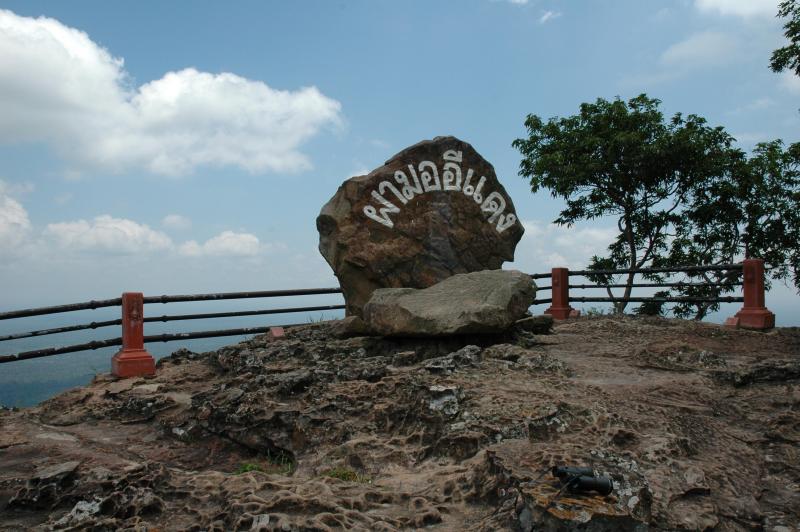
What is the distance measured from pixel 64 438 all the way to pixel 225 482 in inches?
85.9

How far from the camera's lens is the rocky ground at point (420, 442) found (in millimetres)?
2852

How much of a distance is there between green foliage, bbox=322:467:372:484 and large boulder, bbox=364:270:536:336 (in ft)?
7.13

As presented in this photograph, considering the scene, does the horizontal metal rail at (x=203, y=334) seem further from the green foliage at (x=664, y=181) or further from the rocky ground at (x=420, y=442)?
the green foliage at (x=664, y=181)

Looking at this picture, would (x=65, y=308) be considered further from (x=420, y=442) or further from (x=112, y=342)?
(x=420, y=442)

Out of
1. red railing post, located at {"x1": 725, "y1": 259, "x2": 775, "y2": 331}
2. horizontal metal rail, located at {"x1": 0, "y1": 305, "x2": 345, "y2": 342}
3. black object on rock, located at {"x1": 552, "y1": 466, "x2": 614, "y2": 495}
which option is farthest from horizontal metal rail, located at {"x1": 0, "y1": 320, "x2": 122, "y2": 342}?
red railing post, located at {"x1": 725, "y1": 259, "x2": 775, "y2": 331}

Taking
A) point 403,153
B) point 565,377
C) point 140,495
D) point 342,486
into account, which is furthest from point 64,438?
point 403,153

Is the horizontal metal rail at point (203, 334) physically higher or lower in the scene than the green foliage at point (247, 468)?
higher

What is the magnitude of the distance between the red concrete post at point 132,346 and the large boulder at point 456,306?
272 centimetres

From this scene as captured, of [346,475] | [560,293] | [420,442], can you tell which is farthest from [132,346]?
[560,293]

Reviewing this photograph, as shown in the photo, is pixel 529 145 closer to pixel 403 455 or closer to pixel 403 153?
pixel 403 153

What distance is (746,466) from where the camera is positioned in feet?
11.6

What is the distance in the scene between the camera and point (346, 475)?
11.8 feet

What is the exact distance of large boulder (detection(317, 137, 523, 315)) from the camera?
22.9 feet

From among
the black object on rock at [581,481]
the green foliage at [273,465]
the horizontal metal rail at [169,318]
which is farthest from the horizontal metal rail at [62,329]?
the black object on rock at [581,481]
